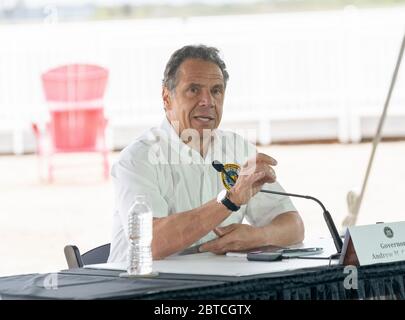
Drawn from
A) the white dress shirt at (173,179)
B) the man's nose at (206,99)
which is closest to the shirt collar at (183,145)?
the white dress shirt at (173,179)

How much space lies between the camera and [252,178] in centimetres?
290

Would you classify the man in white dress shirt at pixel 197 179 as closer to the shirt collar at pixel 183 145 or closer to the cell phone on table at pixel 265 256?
the shirt collar at pixel 183 145

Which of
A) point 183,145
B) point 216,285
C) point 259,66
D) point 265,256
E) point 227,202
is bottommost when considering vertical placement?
point 216,285

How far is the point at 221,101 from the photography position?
3.32 metres

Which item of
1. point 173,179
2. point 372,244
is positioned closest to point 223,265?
point 372,244

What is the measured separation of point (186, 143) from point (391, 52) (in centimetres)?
863

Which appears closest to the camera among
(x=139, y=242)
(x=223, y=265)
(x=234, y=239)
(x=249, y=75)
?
(x=139, y=242)

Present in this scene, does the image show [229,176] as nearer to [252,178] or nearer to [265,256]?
[252,178]

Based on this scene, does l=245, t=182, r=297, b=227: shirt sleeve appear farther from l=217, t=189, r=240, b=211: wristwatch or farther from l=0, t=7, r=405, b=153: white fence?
l=0, t=7, r=405, b=153: white fence

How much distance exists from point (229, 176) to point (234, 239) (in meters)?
0.19

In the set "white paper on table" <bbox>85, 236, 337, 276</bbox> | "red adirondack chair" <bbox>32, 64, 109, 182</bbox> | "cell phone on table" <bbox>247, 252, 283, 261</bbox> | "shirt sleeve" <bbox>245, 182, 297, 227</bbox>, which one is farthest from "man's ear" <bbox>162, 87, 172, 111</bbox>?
"red adirondack chair" <bbox>32, 64, 109, 182</bbox>

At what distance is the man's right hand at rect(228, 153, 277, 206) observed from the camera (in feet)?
9.53

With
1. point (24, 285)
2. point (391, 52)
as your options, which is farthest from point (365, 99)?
point (24, 285)
